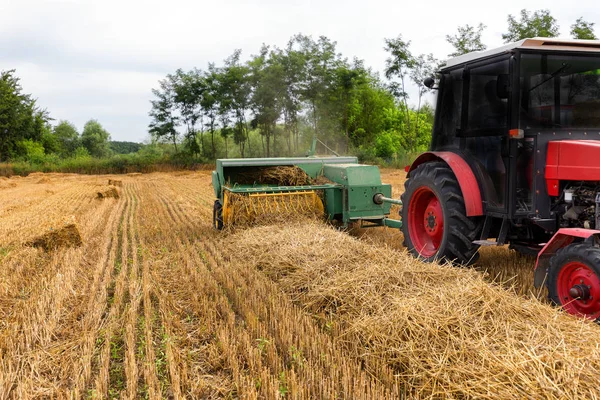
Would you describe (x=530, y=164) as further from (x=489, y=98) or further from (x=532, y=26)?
(x=532, y=26)

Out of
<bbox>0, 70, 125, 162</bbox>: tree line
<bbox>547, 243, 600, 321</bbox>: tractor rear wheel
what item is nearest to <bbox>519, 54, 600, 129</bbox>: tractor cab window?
<bbox>547, 243, 600, 321</bbox>: tractor rear wheel

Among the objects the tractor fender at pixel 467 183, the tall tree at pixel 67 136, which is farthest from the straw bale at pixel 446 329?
the tall tree at pixel 67 136

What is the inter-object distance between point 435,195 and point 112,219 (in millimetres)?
6954

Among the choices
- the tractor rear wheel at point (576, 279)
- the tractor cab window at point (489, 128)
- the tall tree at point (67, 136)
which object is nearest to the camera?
the tractor rear wheel at point (576, 279)

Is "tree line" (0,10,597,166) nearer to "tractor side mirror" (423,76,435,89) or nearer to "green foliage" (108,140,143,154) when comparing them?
"tractor side mirror" (423,76,435,89)

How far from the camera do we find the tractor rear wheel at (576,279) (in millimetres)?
3217

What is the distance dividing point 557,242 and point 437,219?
146 cm

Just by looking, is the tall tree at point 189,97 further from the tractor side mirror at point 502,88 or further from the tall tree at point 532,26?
the tractor side mirror at point 502,88

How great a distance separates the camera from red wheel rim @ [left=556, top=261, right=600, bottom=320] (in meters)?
3.23

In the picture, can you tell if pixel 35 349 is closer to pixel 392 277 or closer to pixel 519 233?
pixel 392 277

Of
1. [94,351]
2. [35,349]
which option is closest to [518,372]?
[94,351]

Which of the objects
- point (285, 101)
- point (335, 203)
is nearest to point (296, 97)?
point (285, 101)

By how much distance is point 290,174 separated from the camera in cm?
798

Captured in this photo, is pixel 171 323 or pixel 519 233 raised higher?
pixel 519 233
